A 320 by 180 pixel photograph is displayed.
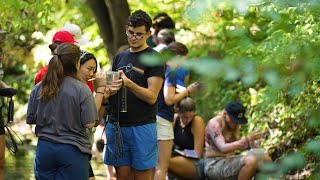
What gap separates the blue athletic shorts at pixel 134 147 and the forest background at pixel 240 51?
0.98m

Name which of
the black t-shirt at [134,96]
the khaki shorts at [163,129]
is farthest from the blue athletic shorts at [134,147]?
the khaki shorts at [163,129]

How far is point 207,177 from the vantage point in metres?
10.1

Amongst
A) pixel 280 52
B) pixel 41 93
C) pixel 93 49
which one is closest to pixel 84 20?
pixel 93 49

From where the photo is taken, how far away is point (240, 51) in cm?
509

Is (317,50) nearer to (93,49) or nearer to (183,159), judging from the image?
(183,159)

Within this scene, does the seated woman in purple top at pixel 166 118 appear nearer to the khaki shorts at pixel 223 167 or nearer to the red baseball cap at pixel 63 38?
the khaki shorts at pixel 223 167

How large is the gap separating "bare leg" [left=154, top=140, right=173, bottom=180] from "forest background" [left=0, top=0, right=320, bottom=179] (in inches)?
31.6

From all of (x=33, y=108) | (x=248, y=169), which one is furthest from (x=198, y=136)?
(x=33, y=108)

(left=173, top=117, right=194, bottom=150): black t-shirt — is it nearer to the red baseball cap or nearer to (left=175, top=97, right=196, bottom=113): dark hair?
(left=175, top=97, right=196, bottom=113): dark hair

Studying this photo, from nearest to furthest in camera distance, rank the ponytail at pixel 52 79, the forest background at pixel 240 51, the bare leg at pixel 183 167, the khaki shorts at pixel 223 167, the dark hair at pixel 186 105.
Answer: the forest background at pixel 240 51
the ponytail at pixel 52 79
the khaki shorts at pixel 223 167
the bare leg at pixel 183 167
the dark hair at pixel 186 105

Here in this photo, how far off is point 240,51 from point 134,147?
2.74 metres

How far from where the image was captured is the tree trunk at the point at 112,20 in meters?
→ 12.3

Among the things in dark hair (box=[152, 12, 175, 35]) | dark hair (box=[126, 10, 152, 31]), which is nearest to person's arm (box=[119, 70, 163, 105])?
dark hair (box=[126, 10, 152, 31])

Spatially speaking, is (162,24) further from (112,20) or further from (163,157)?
(112,20)
